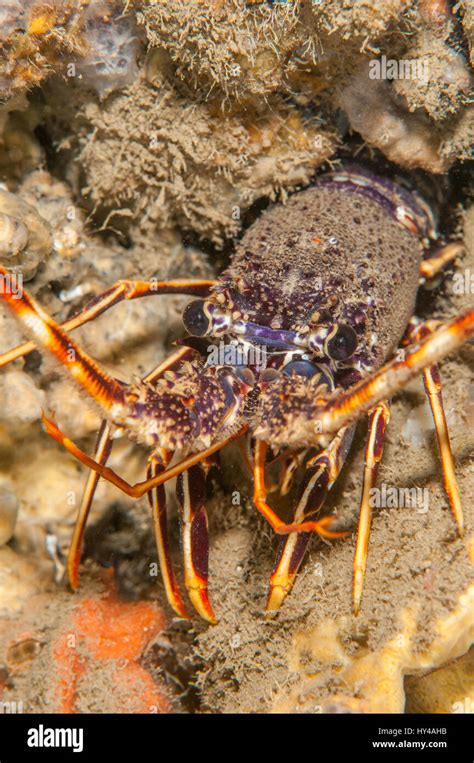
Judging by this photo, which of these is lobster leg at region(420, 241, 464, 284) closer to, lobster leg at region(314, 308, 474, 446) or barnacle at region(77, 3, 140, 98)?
lobster leg at region(314, 308, 474, 446)

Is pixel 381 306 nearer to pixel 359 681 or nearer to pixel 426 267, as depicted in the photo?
pixel 426 267

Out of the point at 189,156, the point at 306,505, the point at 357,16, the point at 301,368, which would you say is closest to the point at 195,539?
the point at 306,505

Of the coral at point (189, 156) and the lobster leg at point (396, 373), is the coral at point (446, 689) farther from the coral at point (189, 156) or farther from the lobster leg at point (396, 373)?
the coral at point (189, 156)

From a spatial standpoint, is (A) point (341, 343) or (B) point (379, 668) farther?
(A) point (341, 343)

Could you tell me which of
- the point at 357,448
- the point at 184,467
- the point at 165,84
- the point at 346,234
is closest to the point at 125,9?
the point at 165,84
